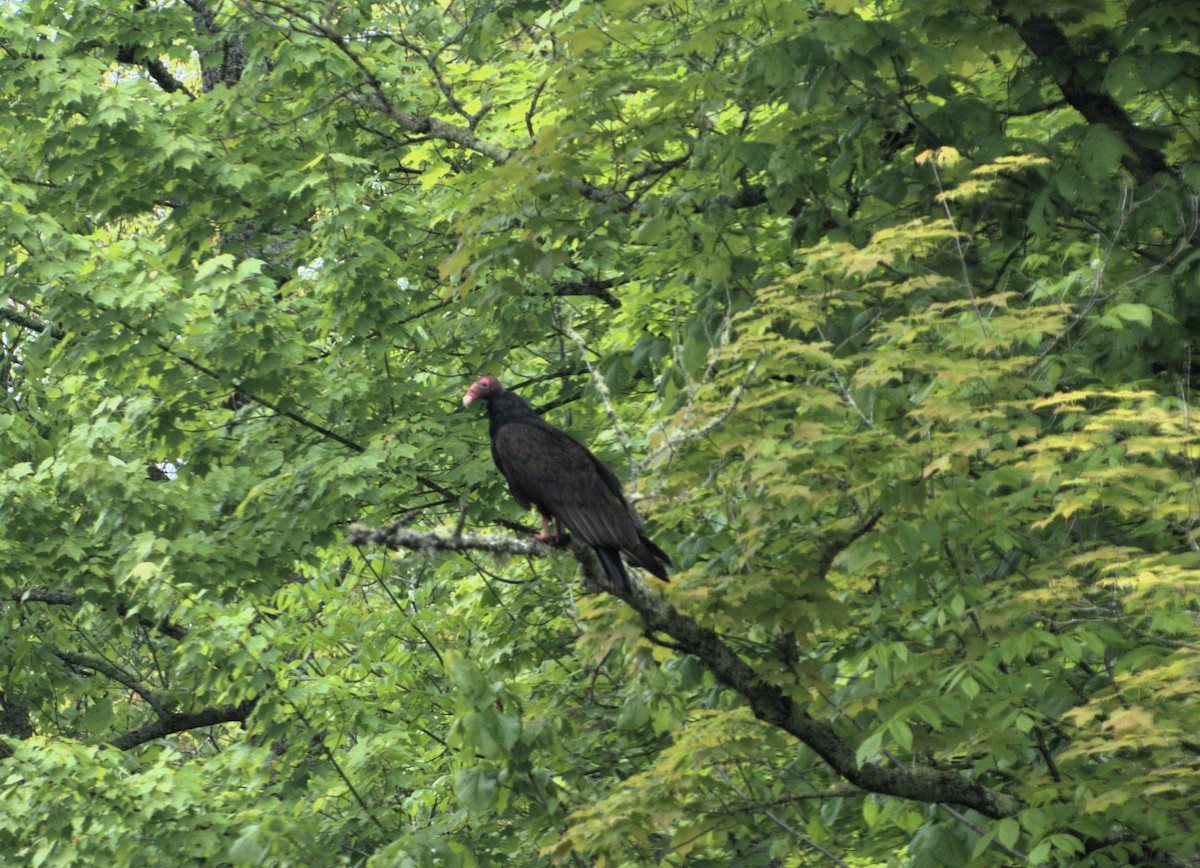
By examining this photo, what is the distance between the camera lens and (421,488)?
8.54 meters

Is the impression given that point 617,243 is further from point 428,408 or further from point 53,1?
point 53,1

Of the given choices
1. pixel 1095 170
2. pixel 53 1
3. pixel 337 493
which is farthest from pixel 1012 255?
pixel 53 1

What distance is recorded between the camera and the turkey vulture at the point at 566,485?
15.3ft

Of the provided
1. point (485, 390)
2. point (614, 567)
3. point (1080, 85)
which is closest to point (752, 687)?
point (614, 567)

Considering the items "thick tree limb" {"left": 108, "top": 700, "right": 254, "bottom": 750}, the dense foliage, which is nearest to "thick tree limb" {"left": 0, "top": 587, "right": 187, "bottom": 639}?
the dense foliage

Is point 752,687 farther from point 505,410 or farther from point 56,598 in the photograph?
point 56,598

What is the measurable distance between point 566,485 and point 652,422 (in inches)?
99.9

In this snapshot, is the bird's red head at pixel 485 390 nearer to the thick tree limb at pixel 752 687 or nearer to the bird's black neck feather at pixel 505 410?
the bird's black neck feather at pixel 505 410

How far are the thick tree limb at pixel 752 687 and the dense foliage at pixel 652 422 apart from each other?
2 centimetres

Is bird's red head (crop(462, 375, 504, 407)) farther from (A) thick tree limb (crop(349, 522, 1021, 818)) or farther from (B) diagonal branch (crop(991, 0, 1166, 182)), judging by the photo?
(B) diagonal branch (crop(991, 0, 1166, 182))

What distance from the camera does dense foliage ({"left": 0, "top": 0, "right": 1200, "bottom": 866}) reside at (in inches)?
187

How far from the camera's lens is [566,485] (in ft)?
17.1

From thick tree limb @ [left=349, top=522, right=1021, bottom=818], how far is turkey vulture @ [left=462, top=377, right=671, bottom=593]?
0.07 m

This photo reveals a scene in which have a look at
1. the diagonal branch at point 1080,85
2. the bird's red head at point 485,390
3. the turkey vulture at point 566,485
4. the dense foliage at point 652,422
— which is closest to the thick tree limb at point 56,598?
the dense foliage at point 652,422
